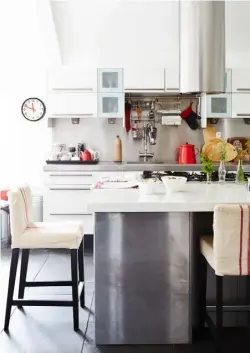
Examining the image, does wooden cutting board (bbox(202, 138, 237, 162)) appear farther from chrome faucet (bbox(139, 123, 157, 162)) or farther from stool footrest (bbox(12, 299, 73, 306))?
stool footrest (bbox(12, 299, 73, 306))

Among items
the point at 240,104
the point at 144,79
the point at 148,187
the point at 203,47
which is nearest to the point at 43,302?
the point at 148,187

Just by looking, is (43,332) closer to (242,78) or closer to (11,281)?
(11,281)

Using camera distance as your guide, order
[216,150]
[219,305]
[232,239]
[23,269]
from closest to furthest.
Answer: [232,239], [219,305], [23,269], [216,150]

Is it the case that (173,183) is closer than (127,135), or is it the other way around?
(173,183)

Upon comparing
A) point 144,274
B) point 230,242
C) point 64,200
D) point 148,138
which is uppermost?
point 148,138

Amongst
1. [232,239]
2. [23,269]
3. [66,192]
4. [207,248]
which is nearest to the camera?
[232,239]

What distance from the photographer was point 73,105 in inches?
223

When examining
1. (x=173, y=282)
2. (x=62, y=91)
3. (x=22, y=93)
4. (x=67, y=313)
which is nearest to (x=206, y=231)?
(x=173, y=282)

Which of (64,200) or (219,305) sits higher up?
(64,200)

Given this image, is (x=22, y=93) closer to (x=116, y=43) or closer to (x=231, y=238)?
(x=116, y=43)

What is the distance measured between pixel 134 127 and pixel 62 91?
107 cm

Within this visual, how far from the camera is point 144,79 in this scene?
5.66 metres

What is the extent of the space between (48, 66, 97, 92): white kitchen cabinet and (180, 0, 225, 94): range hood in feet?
6.82

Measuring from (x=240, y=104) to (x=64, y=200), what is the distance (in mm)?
2397
